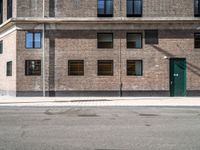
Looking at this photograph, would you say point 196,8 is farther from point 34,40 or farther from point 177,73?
point 34,40

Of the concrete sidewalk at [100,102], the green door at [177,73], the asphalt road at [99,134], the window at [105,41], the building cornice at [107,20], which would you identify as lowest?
the concrete sidewalk at [100,102]

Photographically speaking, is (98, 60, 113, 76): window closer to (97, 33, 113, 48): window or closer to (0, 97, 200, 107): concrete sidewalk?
(97, 33, 113, 48): window

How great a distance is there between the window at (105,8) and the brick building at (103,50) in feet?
0.27

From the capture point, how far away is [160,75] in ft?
102

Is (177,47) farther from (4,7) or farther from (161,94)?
(4,7)

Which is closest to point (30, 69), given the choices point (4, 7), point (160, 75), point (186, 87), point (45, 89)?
point (45, 89)

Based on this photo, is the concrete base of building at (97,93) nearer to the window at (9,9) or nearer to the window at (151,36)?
the window at (151,36)

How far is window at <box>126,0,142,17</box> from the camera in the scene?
103 feet

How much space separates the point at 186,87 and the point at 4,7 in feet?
58.7

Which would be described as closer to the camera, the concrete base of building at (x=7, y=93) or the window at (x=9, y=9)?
the concrete base of building at (x=7, y=93)

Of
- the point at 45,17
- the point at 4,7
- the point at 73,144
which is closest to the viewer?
the point at 73,144

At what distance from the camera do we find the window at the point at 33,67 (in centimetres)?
3120

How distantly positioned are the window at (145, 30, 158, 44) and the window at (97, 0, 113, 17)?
3380 mm

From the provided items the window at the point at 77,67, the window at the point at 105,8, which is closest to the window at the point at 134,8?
the window at the point at 105,8
